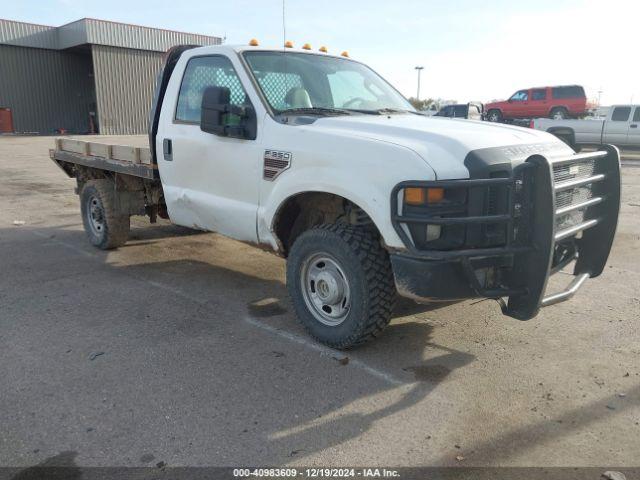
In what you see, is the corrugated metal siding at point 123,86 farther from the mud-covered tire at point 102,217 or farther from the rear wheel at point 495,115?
the mud-covered tire at point 102,217

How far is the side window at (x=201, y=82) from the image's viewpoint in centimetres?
461

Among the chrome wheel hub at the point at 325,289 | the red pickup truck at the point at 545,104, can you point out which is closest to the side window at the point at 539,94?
the red pickup truck at the point at 545,104

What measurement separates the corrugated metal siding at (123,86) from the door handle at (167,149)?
3240cm

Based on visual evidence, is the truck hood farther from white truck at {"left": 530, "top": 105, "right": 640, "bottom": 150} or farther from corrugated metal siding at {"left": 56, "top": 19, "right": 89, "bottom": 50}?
corrugated metal siding at {"left": 56, "top": 19, "right": 89, "bottom": 50}

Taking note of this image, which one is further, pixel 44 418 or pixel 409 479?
pixel 44 418

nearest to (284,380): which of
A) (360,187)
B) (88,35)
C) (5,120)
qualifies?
(360,187)

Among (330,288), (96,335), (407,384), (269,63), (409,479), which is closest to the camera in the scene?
(409,479)

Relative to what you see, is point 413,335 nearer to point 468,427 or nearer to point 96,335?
point 468,427

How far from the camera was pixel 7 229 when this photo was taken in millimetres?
7910

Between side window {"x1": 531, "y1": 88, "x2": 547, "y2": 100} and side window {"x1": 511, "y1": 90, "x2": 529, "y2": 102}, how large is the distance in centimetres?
30

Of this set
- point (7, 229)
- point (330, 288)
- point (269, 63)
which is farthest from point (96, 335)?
point (7, 229)

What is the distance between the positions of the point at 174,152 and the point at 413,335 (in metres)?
2.72

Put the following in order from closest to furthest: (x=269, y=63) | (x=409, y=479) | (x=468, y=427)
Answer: (x=409, y=479)
(x=468, y=427)
(x=269, y=63)

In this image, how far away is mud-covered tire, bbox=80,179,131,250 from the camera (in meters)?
6.39
